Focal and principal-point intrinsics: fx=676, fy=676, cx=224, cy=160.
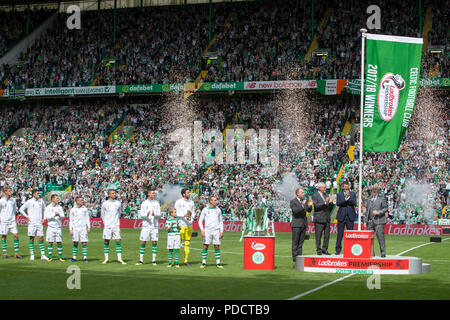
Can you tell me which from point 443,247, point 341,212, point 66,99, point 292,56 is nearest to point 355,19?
point 292,56

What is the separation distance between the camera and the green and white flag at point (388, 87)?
17.5m

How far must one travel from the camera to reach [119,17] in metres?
62.0

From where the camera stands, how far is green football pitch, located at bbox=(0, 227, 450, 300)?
1395 centimetres

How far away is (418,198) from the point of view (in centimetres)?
4031

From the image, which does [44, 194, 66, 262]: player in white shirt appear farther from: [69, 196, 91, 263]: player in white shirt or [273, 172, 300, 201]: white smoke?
[273, 172, 300, 201]: white smoke

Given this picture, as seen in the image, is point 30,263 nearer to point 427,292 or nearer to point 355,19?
point 427,292

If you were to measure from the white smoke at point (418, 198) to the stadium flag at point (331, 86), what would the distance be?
388 inches

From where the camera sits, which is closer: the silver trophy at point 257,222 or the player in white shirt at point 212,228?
the player in white shirt at point 212,228

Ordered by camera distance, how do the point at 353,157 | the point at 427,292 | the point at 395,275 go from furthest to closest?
the point at 353,157 < the point at 395,275 < the point at 427,292

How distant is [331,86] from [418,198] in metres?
11.9

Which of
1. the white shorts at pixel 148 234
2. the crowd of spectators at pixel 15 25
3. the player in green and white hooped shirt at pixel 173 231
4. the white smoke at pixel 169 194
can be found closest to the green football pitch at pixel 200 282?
the player in green and white hooped shirt at pixel 173 231

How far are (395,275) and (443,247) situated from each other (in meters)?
11.7

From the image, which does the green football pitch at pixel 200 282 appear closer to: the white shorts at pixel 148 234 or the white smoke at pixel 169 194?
the white shorts at pixel 148 234

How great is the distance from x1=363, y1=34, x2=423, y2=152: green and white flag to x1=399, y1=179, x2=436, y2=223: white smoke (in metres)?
23.2
